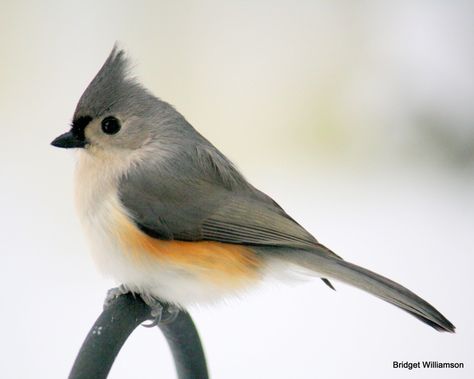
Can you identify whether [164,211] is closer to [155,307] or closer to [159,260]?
[159,260]

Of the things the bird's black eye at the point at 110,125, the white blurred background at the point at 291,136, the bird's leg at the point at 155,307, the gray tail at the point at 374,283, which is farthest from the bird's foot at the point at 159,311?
the white blurred background at the point at 291,136

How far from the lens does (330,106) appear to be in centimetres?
338

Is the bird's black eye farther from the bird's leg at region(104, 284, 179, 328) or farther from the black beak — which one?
the bird's leg at region(104, 284, 179, 328)

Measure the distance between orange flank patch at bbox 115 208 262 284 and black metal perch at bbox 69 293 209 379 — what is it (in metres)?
0.13

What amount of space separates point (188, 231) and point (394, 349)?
1031 millimetres

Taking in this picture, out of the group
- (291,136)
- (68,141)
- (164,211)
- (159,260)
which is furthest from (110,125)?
(291,136)

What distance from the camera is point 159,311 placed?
7.16 feet

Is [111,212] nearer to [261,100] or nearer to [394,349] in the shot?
[394,349]

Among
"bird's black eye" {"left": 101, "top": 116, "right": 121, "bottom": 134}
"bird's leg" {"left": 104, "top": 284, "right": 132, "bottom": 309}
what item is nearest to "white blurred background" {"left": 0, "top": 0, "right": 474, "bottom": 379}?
"bird's leg" {"left": 104, "top": 284, "right": 132, "bottom": 309}

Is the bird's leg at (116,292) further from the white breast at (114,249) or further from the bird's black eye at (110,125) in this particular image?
the bird's black eye at (110,125)

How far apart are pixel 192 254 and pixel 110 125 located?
417 mm

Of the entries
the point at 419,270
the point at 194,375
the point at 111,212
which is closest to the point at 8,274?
the point at 111,212

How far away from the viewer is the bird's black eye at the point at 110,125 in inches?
90.1

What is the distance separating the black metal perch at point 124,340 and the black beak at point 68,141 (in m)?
0.42
